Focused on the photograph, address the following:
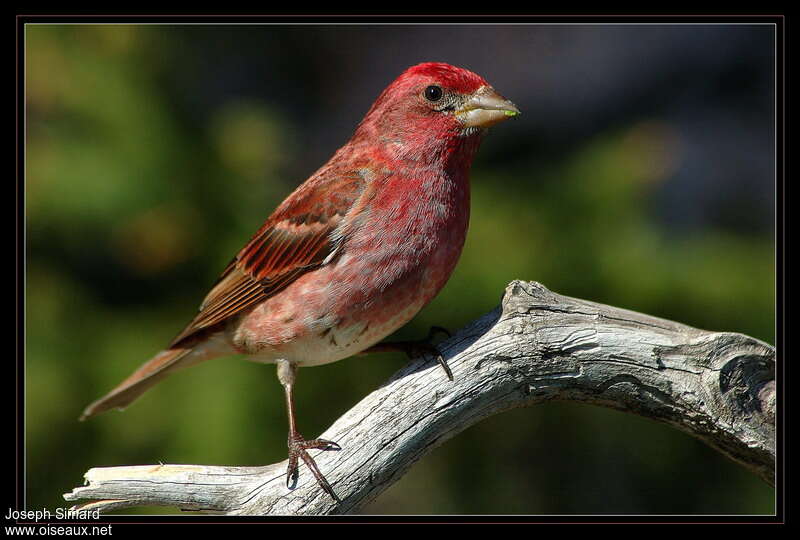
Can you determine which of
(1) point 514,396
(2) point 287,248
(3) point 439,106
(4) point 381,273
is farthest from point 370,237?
(1) point 514,396

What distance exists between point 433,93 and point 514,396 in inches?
55.9

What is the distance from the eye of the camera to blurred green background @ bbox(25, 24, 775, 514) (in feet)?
15.8

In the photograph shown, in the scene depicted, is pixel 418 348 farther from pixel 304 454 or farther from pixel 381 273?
pixel 304 454

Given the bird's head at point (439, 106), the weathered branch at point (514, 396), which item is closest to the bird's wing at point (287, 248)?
the bird's head at point (439, 106)

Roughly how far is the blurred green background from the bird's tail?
0.93ft

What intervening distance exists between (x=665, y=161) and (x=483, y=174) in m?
1.17

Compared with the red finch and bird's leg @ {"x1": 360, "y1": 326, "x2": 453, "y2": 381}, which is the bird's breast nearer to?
the red finch

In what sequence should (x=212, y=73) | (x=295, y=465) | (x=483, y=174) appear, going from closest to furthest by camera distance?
(x=295, y=465), (x=483, y=174), (x=212, y=73)

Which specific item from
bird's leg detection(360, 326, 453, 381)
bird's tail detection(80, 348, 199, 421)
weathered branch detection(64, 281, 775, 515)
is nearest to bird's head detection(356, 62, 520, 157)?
weathered branch detection(64, 281, 775, 515)

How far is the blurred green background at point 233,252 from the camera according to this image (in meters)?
4.81

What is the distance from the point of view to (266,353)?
4.02 m

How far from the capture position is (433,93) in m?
3.90
